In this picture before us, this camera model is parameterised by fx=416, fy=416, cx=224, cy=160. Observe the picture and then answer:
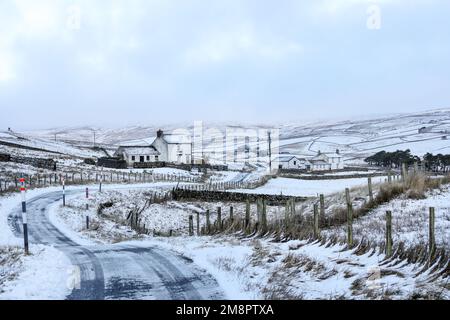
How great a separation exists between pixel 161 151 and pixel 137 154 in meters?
8.50

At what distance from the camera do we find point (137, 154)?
8581cm

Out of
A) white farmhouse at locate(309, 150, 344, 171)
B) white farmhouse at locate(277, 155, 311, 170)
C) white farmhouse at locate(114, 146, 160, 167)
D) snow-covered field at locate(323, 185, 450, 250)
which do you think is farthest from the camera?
white farmhouse at locate(309, 150, 344, 171)

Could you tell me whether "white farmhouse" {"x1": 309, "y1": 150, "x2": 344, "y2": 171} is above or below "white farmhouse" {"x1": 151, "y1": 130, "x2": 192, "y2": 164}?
below

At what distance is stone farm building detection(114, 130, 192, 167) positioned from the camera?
85562 millimetres

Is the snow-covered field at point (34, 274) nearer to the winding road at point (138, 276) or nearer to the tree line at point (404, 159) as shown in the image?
the winding road at point (138, 276)

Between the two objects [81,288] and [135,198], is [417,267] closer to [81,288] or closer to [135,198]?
[81,288]

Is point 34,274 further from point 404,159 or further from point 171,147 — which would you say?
point 404,159

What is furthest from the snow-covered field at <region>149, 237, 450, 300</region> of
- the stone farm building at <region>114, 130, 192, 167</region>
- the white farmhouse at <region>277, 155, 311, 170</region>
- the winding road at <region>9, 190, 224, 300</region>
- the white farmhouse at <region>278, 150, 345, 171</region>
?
the white farmhouse at <region>278, 150, 345, 171</region>

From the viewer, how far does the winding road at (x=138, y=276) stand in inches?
336

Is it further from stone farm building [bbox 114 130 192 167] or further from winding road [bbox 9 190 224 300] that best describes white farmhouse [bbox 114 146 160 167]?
winding road [bbox 9 190 224 300]

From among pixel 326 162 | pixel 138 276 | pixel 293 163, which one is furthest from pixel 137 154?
pixel 138 276

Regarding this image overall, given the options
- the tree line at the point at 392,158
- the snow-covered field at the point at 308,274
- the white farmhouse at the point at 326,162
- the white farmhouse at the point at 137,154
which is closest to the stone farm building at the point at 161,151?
the white farmhouse at the point at 137,154

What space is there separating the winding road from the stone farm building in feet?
227
